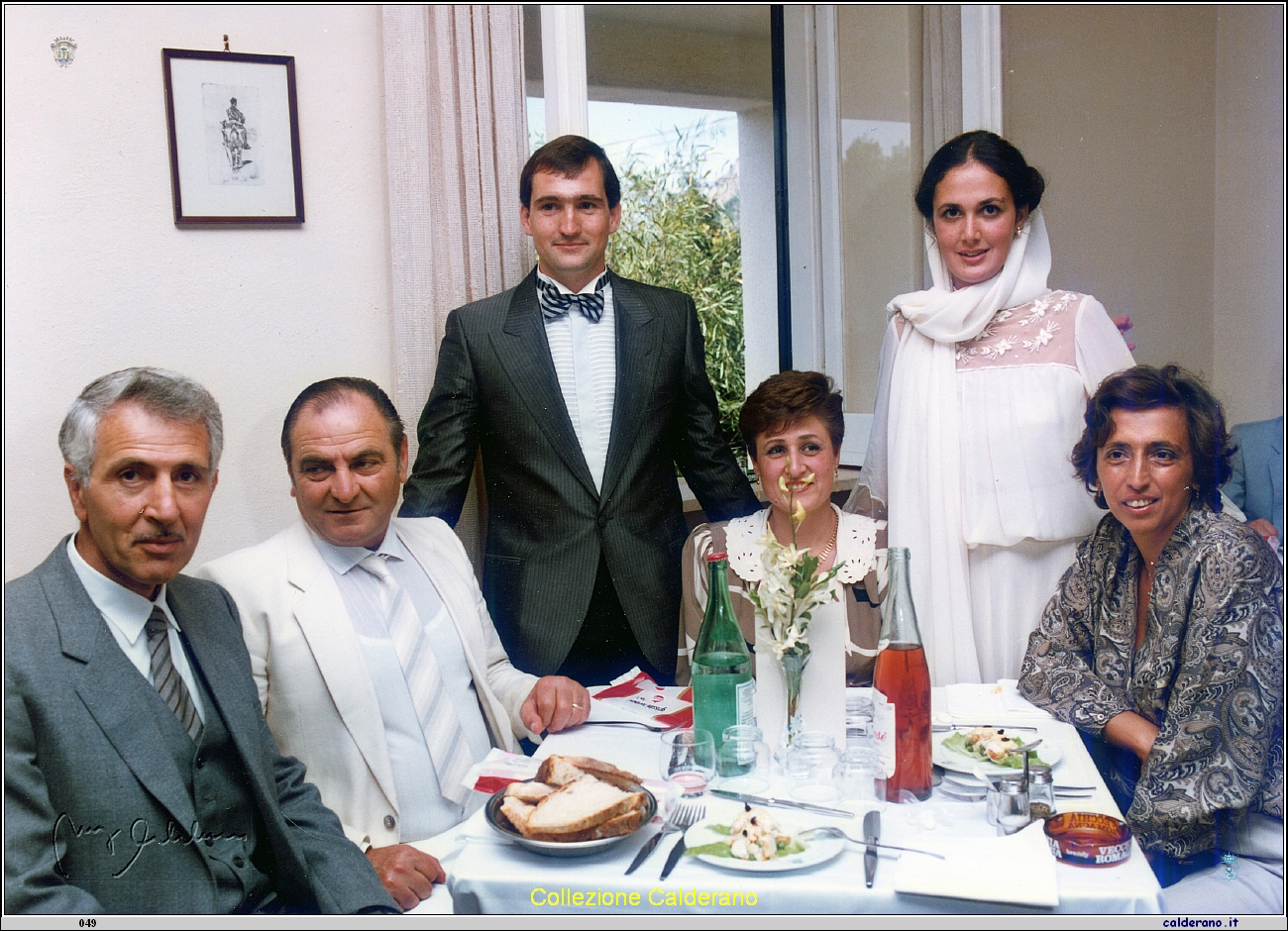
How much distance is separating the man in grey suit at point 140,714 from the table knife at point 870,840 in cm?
77

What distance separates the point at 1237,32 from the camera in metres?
2.10

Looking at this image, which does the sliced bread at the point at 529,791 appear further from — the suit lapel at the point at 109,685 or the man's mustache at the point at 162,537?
the man's mustache at the point at 162,537

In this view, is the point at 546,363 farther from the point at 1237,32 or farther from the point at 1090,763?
the point at 1237,32

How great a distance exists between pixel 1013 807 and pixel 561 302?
1.52 meters

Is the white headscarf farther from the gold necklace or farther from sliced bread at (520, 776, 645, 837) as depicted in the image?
sliced bread at (520, 776, 645, 837)

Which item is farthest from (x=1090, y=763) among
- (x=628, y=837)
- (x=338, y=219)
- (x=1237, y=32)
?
(x=338, y=219)

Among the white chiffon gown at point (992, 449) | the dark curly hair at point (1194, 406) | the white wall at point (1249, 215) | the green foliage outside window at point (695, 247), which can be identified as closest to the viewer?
the dark curly hair at point (1194, 406)

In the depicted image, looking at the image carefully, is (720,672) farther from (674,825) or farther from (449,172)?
(449,172)

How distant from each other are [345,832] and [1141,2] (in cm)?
284


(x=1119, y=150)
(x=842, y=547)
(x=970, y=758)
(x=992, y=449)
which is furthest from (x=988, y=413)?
(x=1119, y=150)

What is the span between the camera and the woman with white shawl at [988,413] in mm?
2098

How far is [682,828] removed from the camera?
1.33m

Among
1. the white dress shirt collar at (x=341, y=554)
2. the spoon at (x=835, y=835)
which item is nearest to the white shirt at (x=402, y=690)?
the white dress shirt collar at (x=341, y=554)

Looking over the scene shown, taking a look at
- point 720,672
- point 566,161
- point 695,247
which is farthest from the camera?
point 695,247
